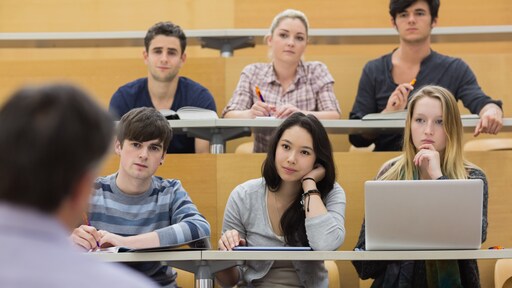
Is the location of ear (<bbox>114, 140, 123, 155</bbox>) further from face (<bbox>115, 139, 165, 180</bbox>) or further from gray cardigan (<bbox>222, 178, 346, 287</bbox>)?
gray cardigan (<bbox>222, 178, 346, 287</bbox>)

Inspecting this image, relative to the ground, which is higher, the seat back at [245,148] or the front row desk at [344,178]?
the seat back at [245,148]

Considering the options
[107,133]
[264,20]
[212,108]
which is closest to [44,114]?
[107,133]

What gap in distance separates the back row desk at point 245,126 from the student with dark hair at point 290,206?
340 mm

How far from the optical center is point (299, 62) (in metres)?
3.82

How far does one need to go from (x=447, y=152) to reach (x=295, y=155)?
46 cm

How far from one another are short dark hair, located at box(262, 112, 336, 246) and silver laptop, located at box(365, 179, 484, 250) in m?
0.38

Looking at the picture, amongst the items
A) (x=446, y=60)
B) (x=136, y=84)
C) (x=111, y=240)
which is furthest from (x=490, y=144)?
(x=111, y=240)

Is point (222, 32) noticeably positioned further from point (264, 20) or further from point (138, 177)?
point (138, 177)

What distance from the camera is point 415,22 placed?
369cm

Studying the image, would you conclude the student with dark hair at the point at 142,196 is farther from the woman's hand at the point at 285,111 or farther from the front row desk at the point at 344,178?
the woman's hand at the point at 285,111

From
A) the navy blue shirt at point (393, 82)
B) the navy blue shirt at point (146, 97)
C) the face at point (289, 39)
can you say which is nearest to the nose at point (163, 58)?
the navy blue shirt at point (146, 97)

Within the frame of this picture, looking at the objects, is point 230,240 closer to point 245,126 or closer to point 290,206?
point 290,206

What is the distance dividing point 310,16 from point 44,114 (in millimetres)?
3868

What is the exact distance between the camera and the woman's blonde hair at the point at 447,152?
9.21 ft
